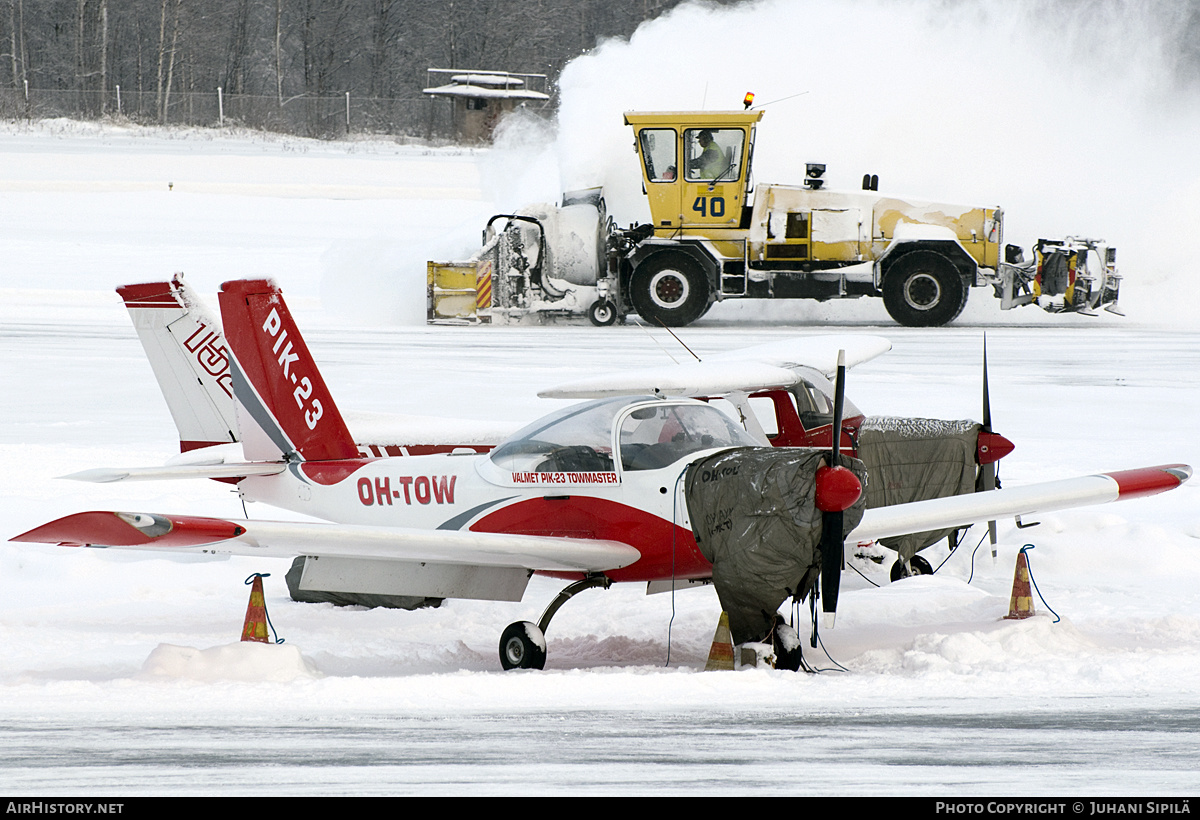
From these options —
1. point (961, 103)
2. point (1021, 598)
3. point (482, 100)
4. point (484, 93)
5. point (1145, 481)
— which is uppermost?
point (484, 93)

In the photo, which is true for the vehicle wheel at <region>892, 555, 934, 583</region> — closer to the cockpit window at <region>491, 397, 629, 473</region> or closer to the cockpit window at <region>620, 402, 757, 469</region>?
the cockpit window at <region>620, 402, 757, 469</region>

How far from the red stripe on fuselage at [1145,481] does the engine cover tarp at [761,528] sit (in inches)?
73.5

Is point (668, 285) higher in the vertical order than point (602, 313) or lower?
higher

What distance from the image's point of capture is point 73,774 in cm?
408

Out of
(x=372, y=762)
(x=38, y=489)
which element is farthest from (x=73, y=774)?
(x=38, y=489)

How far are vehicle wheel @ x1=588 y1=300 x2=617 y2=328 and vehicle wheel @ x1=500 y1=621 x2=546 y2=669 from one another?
1389 centimetres

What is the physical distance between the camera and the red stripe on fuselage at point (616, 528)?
6160mm

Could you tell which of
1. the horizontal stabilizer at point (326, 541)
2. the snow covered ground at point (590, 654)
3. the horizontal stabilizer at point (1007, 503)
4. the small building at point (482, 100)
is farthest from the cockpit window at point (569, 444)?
the small building at point (482, 100)

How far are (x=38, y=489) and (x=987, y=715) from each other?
23.8 ft

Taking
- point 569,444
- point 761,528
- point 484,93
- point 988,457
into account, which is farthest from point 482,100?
point 761,528

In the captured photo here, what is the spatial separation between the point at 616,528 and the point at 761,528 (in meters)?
0.86

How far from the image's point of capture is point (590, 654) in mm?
6516

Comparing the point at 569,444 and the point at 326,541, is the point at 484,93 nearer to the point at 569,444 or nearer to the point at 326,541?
the point at 569,444

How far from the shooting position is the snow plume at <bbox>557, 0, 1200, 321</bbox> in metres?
22.9
